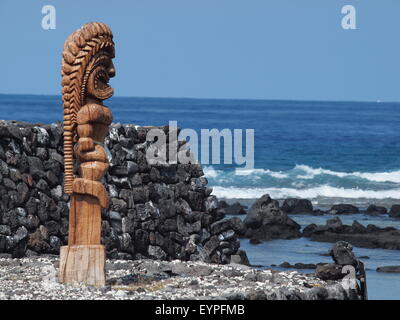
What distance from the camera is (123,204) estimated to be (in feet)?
59.6

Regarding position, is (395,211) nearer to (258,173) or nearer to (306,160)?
(258,173)

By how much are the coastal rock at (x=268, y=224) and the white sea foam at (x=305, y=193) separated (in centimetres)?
1148

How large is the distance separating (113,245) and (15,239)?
63.4 inches

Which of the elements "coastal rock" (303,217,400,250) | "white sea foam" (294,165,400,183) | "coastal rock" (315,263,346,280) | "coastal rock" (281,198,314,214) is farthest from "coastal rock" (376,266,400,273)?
"white sea foam" (294,165,400,183)

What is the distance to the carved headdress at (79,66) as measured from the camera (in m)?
14.4

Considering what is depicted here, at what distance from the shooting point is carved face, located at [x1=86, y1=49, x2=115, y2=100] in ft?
47.4

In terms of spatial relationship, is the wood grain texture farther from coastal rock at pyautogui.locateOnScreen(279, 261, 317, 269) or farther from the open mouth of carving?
coastal rock at pyautogui.locateOnScreen(279, 261, 317, 269)

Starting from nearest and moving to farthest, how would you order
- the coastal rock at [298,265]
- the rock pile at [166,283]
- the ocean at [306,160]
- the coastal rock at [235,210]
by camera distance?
the rock pile at [166,283] < the coastal rock at [298,265] < the ocean at [306,160] < the coastal rock at [235,210]

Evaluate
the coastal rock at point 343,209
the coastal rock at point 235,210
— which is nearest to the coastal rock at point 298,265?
the coastal rock at point 235,210

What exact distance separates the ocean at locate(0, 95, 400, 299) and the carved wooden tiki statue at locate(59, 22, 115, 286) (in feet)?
18.6

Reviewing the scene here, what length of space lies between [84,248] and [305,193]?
2801 cm

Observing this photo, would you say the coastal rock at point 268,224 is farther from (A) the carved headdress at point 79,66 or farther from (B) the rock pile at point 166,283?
(A) the carved headdress at point 79,66

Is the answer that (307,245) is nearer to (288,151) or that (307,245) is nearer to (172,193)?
(172,193)
